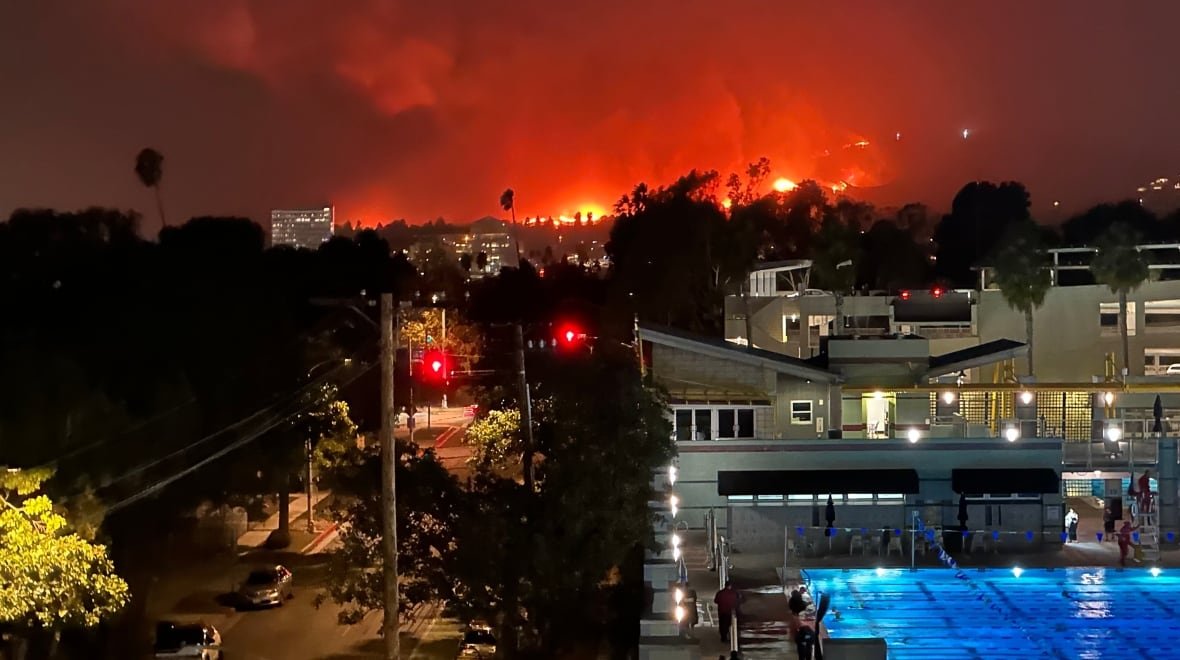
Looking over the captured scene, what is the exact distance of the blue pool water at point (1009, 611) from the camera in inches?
872

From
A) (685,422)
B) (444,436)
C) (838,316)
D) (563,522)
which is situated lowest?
(444,436)

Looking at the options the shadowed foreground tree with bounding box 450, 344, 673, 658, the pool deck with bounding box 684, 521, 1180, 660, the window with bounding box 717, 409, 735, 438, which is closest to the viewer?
the shadowed foreground tree with bounding box 450, 344, 673, 658

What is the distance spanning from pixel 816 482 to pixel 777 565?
298 cm

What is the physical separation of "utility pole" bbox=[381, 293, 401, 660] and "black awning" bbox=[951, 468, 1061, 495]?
16.5 meters

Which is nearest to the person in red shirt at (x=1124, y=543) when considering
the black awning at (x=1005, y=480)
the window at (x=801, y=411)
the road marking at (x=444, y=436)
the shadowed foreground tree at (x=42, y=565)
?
the black awning at (x=1005, y=480)

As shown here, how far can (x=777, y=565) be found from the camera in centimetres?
2628

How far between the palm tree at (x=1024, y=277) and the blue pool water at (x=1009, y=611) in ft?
96.6

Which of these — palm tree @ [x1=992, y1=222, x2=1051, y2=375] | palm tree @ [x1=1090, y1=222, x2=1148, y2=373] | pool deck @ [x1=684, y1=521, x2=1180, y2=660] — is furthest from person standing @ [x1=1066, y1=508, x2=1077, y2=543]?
palm tree @ [x1=1090, y1=222, x2=1148, y2=373]

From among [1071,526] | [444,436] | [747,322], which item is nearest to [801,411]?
[1071,526]

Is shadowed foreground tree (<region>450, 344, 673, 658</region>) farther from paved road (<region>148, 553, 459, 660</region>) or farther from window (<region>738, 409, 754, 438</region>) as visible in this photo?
window (<region>738, 409, 754, 438</region>)

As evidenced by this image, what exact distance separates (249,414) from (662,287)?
3661cm

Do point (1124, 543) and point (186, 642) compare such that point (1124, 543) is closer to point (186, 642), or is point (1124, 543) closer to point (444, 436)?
point (186, 642)

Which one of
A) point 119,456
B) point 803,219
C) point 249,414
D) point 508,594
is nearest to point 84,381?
point 119,456

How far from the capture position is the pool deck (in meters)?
20.9
